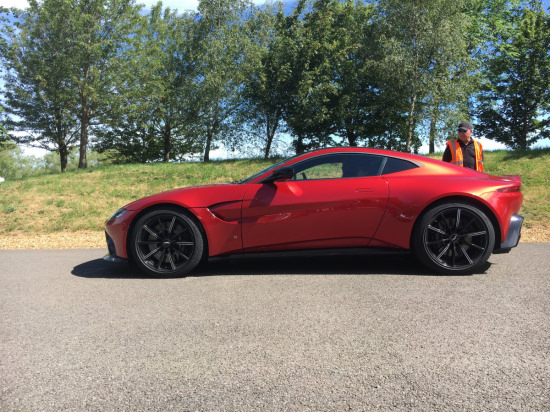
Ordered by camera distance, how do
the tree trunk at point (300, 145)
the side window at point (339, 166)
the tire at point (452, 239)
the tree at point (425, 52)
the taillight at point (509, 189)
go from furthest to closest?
1. the tree trunk at point (300, 145)
2. the tree at point (425, 52)
3. the side window at point (339, 166)
4. the taillight at point (509, 189)
5. the tire at point (452, 239)

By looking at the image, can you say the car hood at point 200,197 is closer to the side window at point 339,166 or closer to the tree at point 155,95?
the side window at point 339,166

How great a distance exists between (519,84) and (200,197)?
2975 centimetres

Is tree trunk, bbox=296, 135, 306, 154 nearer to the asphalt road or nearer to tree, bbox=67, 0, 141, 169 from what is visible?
tree, bbox=67, 0, 141, 169

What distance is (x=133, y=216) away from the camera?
4668mm

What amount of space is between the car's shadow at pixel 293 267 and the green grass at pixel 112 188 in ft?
17.5

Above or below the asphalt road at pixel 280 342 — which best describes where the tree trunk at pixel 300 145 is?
above

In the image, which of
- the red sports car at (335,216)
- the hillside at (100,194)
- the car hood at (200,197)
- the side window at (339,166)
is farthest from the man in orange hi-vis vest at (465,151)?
the car hood at (200,197)

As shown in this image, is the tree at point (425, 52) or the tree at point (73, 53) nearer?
the tree at point (425, 52)

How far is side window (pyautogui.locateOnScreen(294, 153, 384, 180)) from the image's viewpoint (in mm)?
4664

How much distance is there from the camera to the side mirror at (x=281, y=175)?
4539 millimetres

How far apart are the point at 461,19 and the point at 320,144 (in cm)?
1128

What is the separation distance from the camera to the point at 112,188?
15406 mm

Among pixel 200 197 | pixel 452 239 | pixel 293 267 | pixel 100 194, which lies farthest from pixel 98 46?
pixel 452 239

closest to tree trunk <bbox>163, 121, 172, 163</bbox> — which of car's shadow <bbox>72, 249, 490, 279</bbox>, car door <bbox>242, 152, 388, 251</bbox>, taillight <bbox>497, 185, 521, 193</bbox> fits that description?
car's shadow <bbox>72, 249, 490, 279</bbox>
